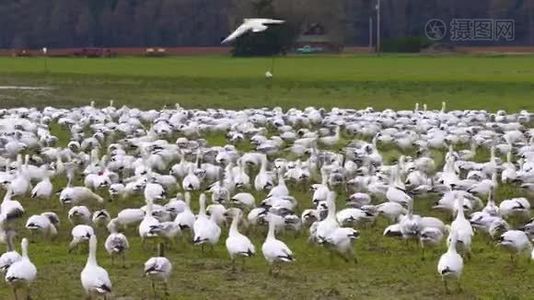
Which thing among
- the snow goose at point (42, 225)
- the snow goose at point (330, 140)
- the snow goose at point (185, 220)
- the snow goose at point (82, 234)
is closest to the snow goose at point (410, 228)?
the snow goose at point (185, 220)

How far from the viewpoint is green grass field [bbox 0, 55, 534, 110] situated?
4453 cm

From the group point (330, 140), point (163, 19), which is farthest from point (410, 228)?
point (163, 19)

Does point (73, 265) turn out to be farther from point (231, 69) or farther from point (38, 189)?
point (231, 69)

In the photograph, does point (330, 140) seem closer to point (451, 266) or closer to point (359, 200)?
point (359, 200)

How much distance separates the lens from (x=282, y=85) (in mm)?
54250

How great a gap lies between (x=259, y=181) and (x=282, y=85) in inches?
1355

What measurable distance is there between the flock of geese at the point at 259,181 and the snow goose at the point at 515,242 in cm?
2

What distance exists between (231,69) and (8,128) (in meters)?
42.8

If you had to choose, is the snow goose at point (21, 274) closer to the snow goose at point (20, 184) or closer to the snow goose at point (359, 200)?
the snow goose at point (359, 200)

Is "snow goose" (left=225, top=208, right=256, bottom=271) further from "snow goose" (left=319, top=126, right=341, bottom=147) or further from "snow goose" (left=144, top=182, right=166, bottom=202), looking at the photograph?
"snow goose" (left=319, top=126, right=341, bottom=147)

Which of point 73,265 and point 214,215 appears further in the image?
point 214,215

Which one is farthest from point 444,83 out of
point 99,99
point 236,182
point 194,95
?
point 236,182

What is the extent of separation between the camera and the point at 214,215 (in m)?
16.2

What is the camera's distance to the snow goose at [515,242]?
14.4 m
